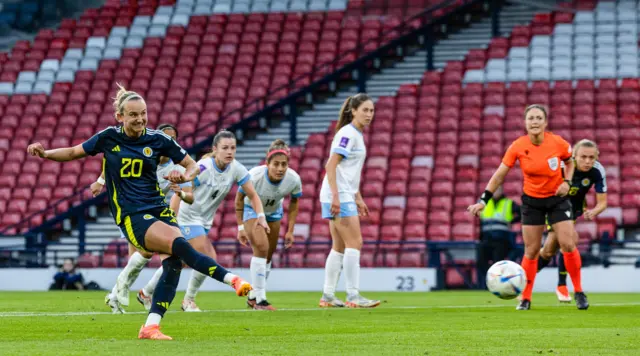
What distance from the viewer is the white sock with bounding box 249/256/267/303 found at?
12.5 metres

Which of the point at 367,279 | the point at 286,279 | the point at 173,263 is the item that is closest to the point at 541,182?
the point at 173,263

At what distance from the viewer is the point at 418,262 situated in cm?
2089

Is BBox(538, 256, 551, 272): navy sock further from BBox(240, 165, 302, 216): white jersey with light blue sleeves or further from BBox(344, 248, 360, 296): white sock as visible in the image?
BBox(240, 165, 302, 216): white jersey with light blue sleeves

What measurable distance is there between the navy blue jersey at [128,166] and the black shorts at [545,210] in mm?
4794

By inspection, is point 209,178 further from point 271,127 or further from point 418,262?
point 271,127

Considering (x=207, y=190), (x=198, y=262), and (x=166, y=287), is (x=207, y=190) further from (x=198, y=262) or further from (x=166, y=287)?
(x=198, y=262)

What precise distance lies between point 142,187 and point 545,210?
5051 mm

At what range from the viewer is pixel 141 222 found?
7.91 meters

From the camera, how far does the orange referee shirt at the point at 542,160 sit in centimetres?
1149

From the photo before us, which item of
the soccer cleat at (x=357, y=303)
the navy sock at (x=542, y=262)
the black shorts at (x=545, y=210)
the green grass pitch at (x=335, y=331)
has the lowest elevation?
the green grass pitch at (x=335, y=331)

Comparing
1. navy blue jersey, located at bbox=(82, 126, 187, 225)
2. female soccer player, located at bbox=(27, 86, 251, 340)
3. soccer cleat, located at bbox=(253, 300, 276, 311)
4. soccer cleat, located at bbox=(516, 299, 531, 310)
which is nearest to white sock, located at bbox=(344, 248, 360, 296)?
soccer cleat, located at bbox=(253, 300, 276, 311)

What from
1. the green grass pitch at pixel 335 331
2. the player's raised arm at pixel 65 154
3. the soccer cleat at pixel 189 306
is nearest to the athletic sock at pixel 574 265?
the green grass pitch at pixel 335 331

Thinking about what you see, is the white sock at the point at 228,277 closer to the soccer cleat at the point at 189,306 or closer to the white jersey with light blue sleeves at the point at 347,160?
the soccer cleat at the point at 189,306

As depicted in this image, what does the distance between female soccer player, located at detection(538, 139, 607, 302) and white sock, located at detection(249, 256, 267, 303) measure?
3184 millimetres
